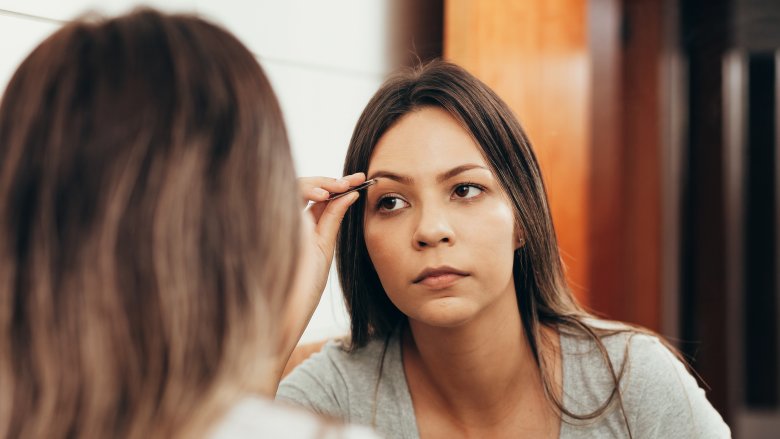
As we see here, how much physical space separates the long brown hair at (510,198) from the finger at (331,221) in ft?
0.13

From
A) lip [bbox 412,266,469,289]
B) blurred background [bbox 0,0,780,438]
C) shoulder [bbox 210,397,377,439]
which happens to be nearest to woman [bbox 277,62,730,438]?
lip [bbox 412,266,469,289]

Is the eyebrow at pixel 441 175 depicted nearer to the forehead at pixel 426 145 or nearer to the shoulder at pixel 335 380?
the forehead at pixel 426 145

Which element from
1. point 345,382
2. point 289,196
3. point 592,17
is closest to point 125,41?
point 289,196

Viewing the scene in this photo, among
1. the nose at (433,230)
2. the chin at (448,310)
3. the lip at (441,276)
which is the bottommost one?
the chin at (448,310)

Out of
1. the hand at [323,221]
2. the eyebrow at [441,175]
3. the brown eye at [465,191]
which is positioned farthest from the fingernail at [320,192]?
the brown eye at [465,191]

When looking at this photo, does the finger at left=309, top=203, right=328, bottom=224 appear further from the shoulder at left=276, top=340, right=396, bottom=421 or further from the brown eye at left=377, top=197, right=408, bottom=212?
the shoulder at left=276, top=340, right=396, bottom=421

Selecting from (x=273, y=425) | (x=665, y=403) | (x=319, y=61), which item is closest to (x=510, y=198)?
(x=665, y=403)

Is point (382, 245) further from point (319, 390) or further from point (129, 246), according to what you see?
point (129, 246)

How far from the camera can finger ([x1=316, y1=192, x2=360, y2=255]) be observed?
130cm

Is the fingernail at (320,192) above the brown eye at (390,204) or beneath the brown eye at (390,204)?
above

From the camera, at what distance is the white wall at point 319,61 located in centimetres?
175

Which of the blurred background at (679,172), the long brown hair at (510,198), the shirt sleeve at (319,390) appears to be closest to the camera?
the long brown hair at (510,198)

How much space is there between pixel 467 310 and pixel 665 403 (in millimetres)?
369

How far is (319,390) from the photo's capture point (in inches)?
54.6
